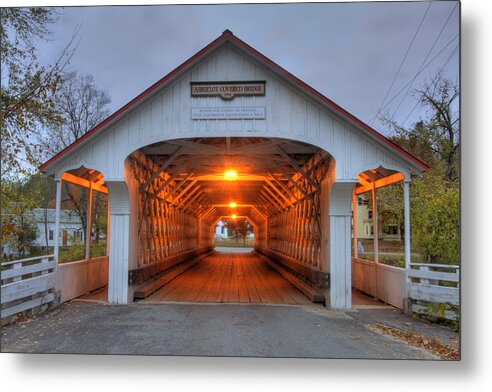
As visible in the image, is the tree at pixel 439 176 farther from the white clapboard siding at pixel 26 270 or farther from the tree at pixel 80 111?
the tree at pixel 80 111

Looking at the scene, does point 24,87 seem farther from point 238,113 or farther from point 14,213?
point 238,113

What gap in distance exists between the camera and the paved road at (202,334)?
200 inches

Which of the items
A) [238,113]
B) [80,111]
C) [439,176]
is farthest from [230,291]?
[80,111]

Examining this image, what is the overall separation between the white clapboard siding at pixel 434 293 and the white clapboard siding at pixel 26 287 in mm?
6135

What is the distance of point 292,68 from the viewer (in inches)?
274

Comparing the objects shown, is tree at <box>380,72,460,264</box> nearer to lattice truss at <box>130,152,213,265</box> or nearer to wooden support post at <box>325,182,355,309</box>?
wooden support post at <box>325,182,355,309</box>

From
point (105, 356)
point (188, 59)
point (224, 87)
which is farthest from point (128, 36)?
point (105, 356)

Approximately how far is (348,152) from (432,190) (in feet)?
10.0

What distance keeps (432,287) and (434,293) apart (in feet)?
0.32

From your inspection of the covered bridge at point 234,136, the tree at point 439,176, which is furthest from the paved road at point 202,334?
the tree at point 439,176

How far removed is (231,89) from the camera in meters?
7.05

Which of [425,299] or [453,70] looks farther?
[425,299]

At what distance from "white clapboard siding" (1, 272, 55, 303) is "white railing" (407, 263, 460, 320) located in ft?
20.1

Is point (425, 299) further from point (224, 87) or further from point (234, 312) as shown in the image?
point (224, 87)
